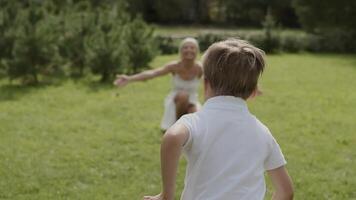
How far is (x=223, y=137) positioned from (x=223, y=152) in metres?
0.06

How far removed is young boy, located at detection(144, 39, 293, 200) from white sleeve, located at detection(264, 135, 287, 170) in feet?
0.23

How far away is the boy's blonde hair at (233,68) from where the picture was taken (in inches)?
89.0

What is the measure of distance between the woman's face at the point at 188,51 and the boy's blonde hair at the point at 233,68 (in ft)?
18.2

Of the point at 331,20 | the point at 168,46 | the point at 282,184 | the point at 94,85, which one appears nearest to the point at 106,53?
the point at 94,85

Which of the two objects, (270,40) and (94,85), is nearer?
(94,85)

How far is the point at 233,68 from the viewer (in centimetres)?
226

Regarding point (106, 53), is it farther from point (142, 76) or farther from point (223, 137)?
point (223, 137)

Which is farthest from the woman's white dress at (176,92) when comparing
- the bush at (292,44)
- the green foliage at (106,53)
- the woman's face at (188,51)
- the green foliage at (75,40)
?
the bush at (292,44)

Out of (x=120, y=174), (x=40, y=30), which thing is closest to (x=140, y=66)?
(x=40, y=30)

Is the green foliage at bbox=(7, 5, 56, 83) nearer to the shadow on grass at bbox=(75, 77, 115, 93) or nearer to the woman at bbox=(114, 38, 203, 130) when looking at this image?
the shadow on grass at bbox=(75, 77, 115, 93)

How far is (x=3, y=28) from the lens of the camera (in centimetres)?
1430

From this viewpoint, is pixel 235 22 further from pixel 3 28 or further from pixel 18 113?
pixel 18 113

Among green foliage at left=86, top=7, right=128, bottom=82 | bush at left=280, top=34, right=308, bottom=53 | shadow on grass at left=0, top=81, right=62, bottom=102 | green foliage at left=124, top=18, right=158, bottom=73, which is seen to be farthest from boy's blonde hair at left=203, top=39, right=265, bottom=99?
bush at left=280, top=34, right=308, bottom=53

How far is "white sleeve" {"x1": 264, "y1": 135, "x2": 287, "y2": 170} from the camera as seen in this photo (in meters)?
2.49
